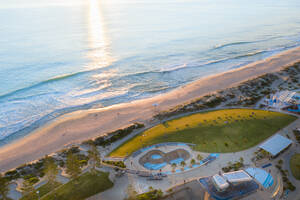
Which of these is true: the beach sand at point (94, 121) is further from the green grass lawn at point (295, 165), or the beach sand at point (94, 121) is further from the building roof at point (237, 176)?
the green grass lawn at point (295, 165)

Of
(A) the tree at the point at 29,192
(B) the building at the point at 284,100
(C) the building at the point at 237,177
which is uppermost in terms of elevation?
(B) the building at the point at 284,100

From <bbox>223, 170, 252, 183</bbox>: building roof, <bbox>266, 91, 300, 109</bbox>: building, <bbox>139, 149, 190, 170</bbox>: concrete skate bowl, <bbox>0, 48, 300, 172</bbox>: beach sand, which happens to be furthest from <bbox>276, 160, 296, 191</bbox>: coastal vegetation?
<bbox>0, 48, 300, 172</bbox>: beach sand

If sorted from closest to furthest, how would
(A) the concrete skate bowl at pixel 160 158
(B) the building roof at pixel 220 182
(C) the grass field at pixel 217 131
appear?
(B) the building roof at pixel 220 182 → (A) the concrete skate bowl at pixel 160 158 → (C) the grass field at pixel 217 131

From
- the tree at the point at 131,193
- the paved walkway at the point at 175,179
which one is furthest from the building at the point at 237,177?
the tree at the point at 131,193

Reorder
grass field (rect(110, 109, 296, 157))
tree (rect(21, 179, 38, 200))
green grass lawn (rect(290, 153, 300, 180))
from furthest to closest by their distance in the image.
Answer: grass field (rect(110, 109, 296, 157))
green grass lawn (rect(290, 153, 300, 180))
tree (rect(21, 179, 38, 200))

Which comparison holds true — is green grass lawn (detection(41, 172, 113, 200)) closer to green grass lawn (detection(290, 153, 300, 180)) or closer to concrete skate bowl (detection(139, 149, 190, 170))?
concrete skate bowl (detection(139, 149, 190, 170))

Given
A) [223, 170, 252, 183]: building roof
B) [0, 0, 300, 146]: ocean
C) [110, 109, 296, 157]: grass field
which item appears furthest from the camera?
[0, 0, 300, 146]: ocean
